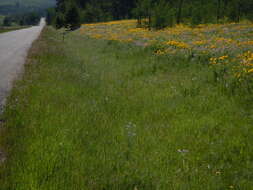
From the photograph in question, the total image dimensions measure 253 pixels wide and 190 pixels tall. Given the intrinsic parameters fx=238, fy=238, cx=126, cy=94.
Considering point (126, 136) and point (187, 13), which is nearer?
point (126, 136)

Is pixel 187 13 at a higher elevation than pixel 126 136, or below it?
higher

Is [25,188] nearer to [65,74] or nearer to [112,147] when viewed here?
[112,147]

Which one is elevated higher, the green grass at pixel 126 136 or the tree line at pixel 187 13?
the tree line at pixel 187 13

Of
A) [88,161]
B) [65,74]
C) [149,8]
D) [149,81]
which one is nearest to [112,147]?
[88,161]

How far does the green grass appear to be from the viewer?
3.40m

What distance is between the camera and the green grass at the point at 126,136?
3396 mm

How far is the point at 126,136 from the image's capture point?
475 cm

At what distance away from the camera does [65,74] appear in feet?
29.9

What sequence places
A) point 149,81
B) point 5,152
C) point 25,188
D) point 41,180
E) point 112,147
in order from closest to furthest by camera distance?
point 25,188
point 41,180
point 5,152
point 112,147
point 149,81

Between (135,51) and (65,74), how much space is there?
6.49 m

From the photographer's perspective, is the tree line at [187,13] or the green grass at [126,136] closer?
the green grass at [126,136]

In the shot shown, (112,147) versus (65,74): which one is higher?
(65,74)

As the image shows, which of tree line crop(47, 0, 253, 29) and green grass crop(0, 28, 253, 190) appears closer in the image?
green grass crop(0, 28, 253, 190)

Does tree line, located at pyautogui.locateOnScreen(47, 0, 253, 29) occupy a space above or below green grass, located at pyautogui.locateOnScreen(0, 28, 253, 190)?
above
